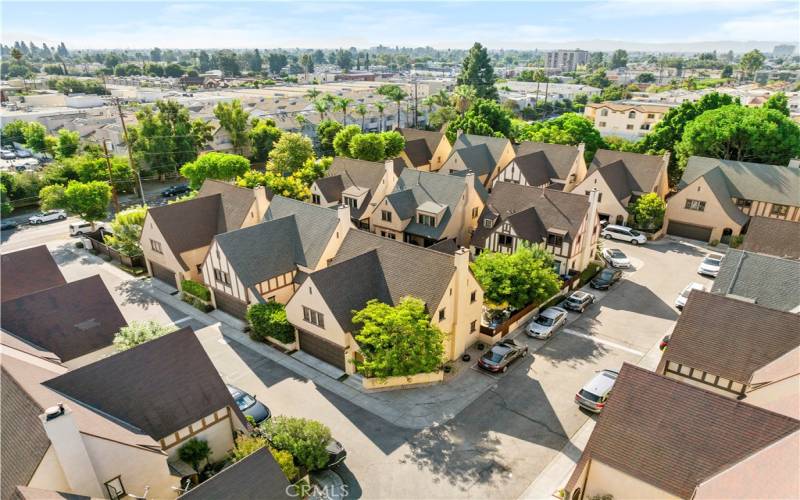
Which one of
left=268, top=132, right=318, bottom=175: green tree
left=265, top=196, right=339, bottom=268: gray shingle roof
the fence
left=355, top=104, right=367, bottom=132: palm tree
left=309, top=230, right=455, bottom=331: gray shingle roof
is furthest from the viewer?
left=355, top=104, right=367, bottom=132: palm tree

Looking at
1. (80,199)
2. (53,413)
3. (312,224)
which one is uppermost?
(53,413)

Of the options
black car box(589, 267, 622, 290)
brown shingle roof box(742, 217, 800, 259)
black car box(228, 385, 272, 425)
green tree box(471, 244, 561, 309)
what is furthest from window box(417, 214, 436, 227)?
brown shingle roof box(742, 217, 800, 259)

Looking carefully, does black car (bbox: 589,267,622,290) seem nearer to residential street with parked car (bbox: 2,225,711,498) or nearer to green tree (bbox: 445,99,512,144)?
residential street with parked car (bbox: 2,225,711,498)

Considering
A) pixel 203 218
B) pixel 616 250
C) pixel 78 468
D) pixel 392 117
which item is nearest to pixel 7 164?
pixel 203 218

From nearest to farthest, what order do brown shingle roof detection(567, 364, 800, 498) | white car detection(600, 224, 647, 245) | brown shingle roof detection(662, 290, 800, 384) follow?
brown shingle roof detection(567, 364, 800, 498) → brown shingle roof detection(662, 290, 800, 384) → white car detection(600, 224, 647, 245)

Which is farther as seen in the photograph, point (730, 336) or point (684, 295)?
point (684, 295)

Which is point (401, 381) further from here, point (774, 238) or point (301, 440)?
point (774, 238)

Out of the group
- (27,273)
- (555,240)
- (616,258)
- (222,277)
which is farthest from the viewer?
(616,258)

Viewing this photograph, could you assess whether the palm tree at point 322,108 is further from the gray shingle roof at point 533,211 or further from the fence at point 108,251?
the gray shingle roof at point 533,211

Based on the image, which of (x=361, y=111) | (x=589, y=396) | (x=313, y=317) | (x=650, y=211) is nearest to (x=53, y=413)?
(x=313, y=317)
